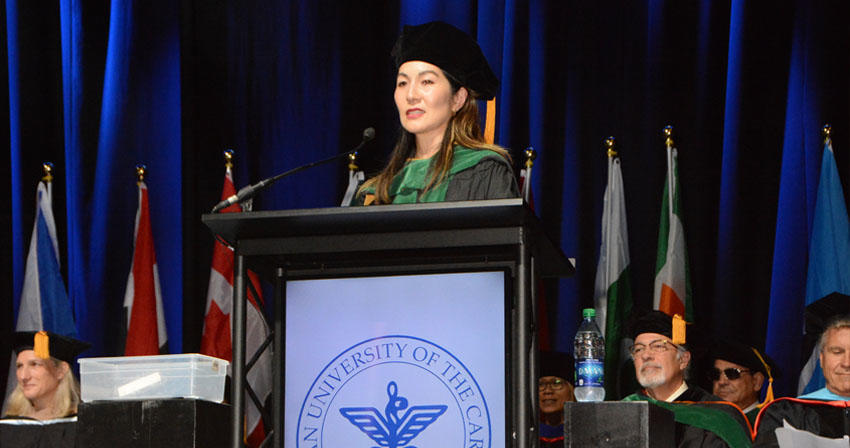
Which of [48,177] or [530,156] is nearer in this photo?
[530,156]

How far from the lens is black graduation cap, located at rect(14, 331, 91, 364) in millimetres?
5551

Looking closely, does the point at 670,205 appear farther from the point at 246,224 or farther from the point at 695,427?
the point at 246,224

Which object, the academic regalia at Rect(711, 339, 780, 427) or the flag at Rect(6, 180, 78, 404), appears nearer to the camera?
the academic regalia at Rect(711, 339, 780, 427)

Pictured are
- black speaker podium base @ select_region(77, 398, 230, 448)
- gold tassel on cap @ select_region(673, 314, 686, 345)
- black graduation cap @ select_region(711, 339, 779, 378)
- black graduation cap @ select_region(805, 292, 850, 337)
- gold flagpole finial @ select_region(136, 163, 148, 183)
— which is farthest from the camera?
gold flagpole finial @ select_region(136, 163, 148, 183)

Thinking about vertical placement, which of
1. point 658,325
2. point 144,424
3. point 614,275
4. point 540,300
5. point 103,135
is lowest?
point 144,424

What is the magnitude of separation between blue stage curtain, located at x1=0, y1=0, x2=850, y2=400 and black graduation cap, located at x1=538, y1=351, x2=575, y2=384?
144mm

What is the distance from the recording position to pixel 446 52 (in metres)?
2.71

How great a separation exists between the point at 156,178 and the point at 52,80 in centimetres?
84

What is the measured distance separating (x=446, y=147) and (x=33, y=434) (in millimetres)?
2887

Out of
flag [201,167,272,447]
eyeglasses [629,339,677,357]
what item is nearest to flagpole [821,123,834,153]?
eyeglasses [629,339,677,357]

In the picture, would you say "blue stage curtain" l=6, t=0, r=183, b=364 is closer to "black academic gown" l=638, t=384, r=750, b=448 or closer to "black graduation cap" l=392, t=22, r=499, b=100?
"black academic gown" l=638, t=384, r=750, b=448

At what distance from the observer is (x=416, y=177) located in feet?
8.61

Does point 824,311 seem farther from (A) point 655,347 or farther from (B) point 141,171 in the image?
(B) point 141,171

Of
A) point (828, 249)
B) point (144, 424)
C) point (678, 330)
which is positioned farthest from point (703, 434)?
point (144, 424)
